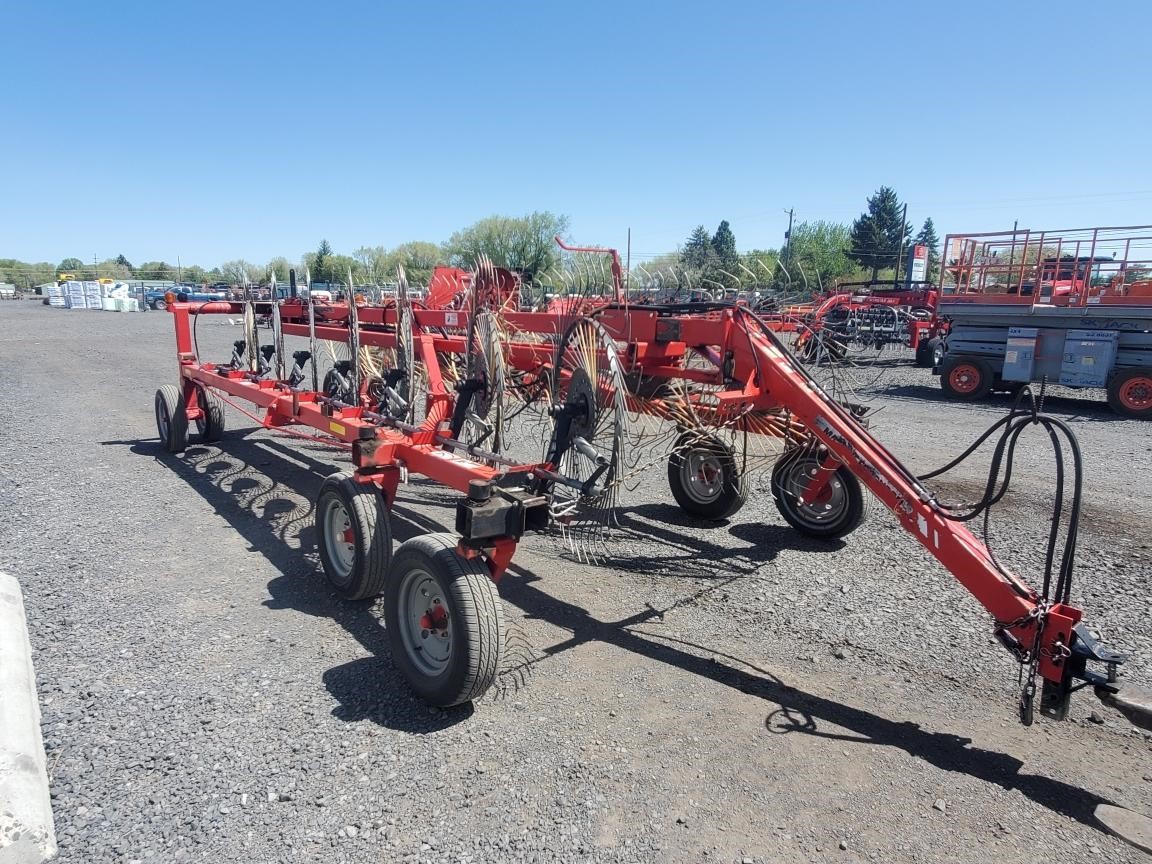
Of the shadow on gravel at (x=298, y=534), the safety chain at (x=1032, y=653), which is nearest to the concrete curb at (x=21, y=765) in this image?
the shadow on gravel at (x=298, y=534)

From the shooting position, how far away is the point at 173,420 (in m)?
7.99

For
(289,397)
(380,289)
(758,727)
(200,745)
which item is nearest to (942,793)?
(758,727)

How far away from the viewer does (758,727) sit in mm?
3176

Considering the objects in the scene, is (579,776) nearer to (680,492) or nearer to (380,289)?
(680,492)

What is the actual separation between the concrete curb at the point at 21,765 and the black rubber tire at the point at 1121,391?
14196 mm

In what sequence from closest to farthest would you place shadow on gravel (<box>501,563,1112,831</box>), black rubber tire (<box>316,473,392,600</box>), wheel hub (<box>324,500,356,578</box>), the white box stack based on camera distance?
shadow on gravel (<box>501,563,1112,831</box>) → black rubber tire (<box>316,473,392,600</box>) → wheel hub (<box>324,500,356,578</box>) → the white box stack

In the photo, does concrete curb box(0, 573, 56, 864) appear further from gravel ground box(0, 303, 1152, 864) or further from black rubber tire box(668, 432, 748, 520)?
black rubber tire box(668, 432, 748, 520)

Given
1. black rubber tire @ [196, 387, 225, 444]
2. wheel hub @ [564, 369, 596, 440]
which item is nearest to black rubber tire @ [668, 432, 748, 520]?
wheel hub @ [564, 369, 596, 440]

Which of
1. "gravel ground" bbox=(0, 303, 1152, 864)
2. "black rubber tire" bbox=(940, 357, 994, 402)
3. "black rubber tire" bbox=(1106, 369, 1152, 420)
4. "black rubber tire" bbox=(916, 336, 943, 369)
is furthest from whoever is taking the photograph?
"black rubber tire" bbox=(916, 336, 943, 369)

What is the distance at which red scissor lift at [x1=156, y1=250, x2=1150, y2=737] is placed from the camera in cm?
304

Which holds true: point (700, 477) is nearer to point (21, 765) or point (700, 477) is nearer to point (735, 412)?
point (735, 412)

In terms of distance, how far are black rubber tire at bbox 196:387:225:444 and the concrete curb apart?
198 inches

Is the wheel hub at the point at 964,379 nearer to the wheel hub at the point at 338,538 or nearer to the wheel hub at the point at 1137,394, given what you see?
the wheel hub at the point at 1137,394

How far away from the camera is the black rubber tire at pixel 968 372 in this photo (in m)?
13.6
